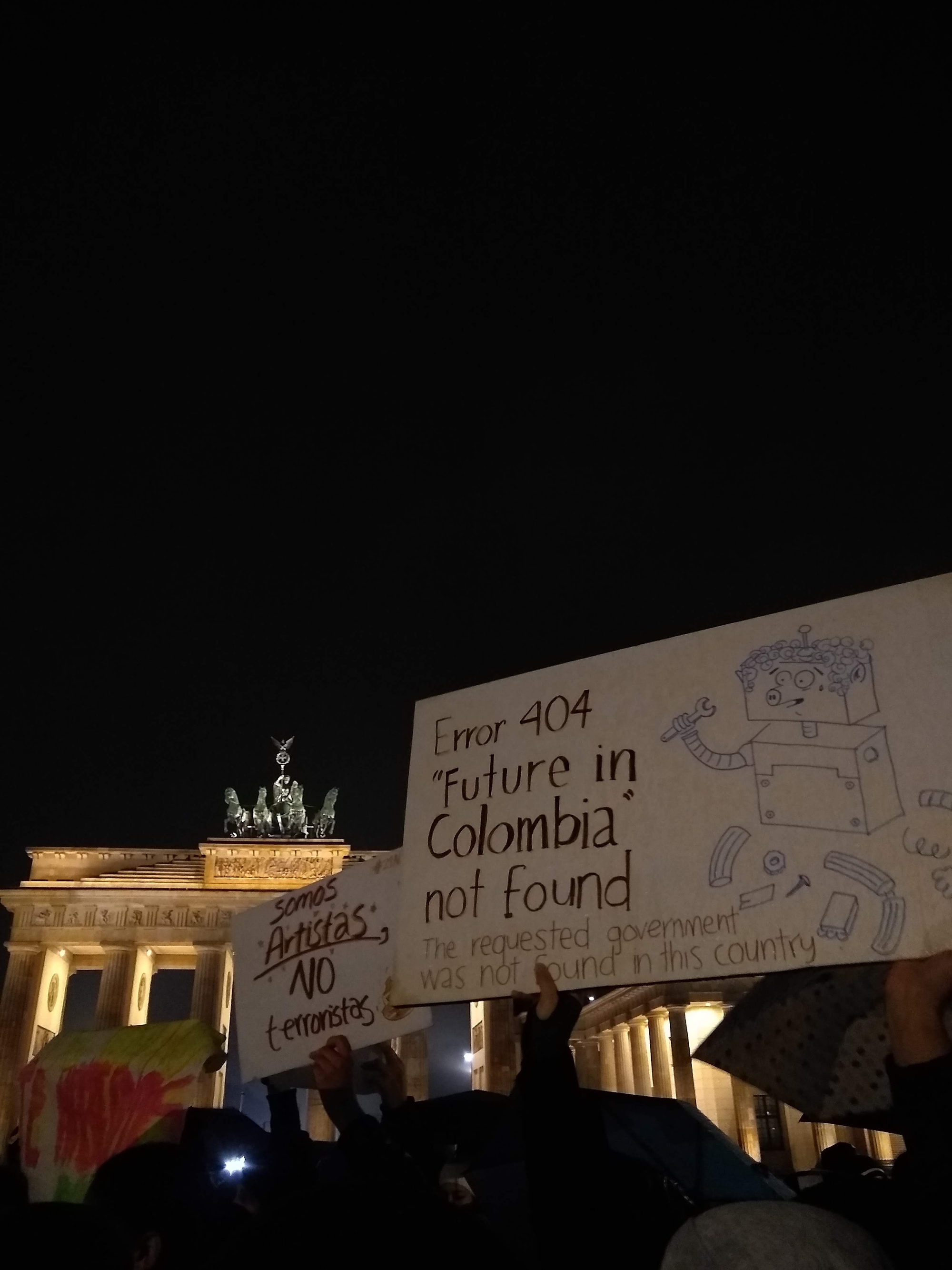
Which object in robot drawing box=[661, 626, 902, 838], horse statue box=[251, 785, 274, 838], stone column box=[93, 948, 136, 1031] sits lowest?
robot drawing box=[661, 626, 902, 838]

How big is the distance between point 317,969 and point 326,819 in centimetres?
4884

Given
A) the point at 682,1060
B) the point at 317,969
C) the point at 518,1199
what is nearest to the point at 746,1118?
the point at 682,1060

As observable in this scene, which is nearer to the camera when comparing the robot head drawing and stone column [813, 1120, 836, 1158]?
the robot head drawing

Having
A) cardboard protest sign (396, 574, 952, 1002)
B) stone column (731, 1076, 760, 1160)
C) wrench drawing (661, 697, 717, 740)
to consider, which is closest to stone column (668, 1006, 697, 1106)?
stone column (731, 1076, 760, 1160)

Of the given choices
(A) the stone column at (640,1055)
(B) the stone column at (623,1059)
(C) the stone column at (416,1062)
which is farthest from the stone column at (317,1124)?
(B) the stone column at (623,1059)

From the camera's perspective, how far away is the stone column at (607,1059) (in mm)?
48281

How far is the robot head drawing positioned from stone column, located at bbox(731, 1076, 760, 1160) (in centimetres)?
3536

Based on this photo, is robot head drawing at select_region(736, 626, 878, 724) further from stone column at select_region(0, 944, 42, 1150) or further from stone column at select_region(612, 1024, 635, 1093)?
stone column at select_region(612, 1024, 635, 1093)

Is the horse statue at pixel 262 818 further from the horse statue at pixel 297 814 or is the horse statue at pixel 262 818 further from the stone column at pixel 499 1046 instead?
the stone column at pixel 499 1046

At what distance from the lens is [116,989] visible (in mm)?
43062

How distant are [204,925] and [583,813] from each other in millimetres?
44857

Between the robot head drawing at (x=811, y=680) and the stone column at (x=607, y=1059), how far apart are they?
1948 inches

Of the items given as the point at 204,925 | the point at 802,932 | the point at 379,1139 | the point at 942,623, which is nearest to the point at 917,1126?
the point at 802,932

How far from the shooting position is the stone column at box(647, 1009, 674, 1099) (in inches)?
1527
